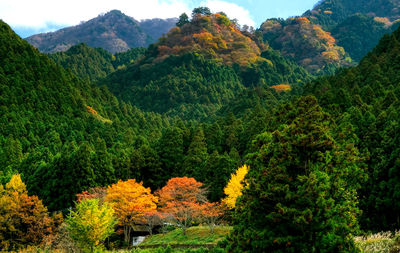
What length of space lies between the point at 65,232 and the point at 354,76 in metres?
55.5

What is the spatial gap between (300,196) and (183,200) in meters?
29.9

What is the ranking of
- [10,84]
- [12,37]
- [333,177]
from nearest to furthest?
1. [333,177]
2. [10,84]
3. [12,37]

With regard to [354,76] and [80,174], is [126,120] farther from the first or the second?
[354,76]

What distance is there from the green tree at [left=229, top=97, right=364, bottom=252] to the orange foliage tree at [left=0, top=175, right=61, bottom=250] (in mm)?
33835

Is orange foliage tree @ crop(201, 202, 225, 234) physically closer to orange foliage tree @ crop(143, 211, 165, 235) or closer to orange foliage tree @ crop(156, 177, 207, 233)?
orange foliage tree @ crop(156, 177, 207, 233)

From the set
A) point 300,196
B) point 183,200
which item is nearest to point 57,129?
point 183,200

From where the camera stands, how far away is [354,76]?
6688 centimetres

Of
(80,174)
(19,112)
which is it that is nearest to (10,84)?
(19,112)

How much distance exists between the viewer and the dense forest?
19891 millimetres

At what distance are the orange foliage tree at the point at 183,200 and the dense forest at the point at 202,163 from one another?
0.20 metres

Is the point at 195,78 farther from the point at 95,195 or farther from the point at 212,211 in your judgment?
the point at 212,211

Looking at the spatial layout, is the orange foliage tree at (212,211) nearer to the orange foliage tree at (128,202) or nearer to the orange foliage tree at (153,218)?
the orange foliage tree at (153,218)

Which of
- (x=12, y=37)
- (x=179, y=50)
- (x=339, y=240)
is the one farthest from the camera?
(x=179, y=50)

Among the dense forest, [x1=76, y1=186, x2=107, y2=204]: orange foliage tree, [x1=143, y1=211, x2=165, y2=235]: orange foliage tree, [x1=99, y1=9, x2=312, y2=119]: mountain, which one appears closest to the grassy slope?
the dense forest
